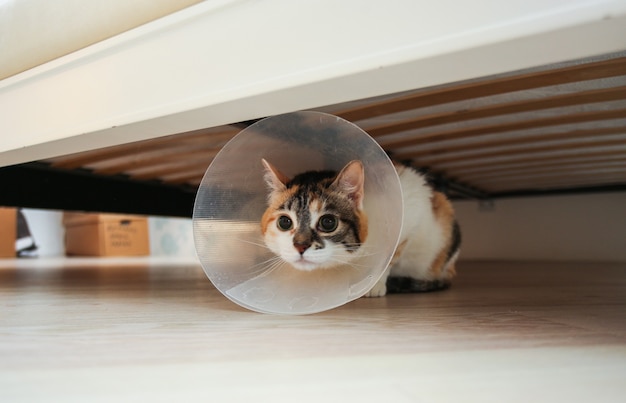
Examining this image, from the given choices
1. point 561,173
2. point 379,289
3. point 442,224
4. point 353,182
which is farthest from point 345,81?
point 561,173

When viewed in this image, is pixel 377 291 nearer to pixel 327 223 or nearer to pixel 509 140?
pixel 327 223

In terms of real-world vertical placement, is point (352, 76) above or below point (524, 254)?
above

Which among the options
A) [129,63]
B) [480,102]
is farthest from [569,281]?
[129,63]

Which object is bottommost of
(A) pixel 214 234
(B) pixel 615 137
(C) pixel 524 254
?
(C) pixel 524 254

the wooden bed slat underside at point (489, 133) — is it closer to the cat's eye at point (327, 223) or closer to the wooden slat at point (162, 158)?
the wooden slat at point (162, 158)

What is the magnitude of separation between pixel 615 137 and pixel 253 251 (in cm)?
120

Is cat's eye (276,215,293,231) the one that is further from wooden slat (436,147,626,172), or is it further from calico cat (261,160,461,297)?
wooden slat (436,147,626,172)

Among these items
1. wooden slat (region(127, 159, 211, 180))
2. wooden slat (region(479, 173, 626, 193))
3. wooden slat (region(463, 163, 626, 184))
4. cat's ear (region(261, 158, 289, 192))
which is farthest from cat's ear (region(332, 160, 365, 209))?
Answer: wooden slat (region(479, 173, 626, 193))

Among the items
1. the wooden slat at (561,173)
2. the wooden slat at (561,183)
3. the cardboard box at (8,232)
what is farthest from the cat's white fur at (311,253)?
the cardboard box at (8,232)

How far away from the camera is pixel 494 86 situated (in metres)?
1.03

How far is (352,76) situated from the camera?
24.2 inches

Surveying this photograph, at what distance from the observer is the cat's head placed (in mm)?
868

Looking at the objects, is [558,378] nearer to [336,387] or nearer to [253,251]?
[336,387]

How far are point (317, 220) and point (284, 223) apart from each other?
7 cm
